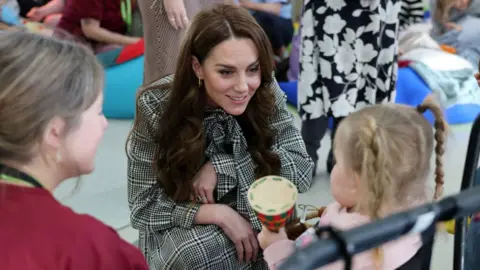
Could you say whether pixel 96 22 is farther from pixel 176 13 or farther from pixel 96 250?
pixel 96 250

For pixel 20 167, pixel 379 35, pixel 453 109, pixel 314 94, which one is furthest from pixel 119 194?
pixel 453 109

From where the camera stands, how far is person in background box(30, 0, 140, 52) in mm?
3104

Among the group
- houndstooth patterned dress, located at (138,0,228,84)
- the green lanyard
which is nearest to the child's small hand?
houndstooth patterned dress, located at (138,0,228,84)

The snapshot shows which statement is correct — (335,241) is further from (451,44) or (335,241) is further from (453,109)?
(451,44)

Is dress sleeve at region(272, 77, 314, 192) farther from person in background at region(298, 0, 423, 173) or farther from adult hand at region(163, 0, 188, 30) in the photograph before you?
person in background at region(298, 0, 423, 173)

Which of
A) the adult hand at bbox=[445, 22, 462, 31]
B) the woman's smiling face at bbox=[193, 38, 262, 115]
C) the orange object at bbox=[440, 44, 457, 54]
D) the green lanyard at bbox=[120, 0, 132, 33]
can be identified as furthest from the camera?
the adult hand at bbox=[445, 22, 462, 31]

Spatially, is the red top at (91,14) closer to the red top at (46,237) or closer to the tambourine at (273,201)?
the tambourine at (273,201)

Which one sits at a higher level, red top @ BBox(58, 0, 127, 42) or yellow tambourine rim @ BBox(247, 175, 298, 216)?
yellow tambourine rim @ BBox(247, 175, 298, 216)

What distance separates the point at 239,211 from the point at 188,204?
14 centimetres

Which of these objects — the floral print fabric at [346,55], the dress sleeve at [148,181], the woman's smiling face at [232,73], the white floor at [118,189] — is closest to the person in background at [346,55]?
the floral print fabric at [346,55]

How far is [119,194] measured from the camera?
2367 millimetres

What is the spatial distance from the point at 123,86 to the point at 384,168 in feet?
7.36

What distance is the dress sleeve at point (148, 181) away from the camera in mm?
1421

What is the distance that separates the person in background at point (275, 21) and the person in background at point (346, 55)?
1402 millimetres
